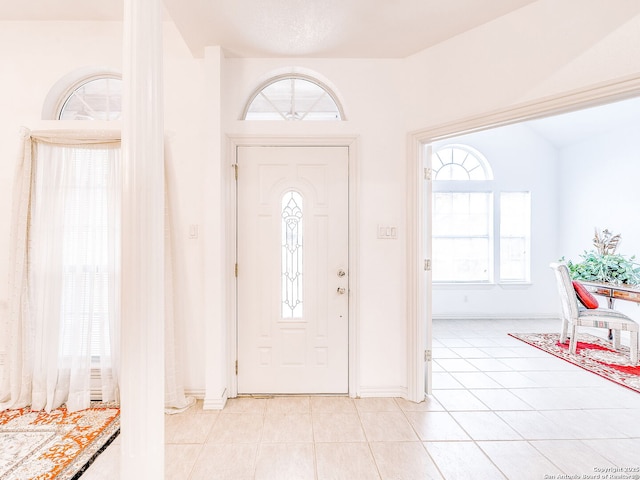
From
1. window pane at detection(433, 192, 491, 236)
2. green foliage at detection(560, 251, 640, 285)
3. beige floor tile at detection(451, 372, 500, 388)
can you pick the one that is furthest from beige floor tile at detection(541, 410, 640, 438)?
window pane at detection(433, 192, 491, 236)

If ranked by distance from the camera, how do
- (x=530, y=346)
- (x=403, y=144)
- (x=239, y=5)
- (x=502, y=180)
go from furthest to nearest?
(x=502, y=180), (x=530, y=346), (x=403, y=144), (x=239, y=5)

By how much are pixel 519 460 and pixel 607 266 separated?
3.38m

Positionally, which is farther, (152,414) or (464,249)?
(464,249)

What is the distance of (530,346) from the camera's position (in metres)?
4.08

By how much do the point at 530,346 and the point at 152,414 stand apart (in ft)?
14.3

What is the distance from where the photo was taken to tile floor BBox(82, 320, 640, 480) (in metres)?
1.90

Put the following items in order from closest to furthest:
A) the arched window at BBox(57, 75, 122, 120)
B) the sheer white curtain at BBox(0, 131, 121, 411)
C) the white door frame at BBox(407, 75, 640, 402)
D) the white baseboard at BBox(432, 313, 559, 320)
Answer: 1. the sheer white curtain at BBox(0, 131, 121, 411)
2. the white door frame at BBox(407, 75, 640, 402)
3. the arched window at BBox(57, 75, 122, 120)
4. the white baseboard at BBox(432, 313, 559, 320)

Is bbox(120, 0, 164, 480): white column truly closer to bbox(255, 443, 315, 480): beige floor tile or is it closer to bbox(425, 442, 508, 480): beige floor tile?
bbox(255, 443, 315, 480): beige floor tile

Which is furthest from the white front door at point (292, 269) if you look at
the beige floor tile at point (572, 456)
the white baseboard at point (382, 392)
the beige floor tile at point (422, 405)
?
the beige floor tile at point (572, 456)

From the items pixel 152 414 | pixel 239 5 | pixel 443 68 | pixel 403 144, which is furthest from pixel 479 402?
pixel 239 5

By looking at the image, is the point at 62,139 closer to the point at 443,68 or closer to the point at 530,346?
the point at 443,68

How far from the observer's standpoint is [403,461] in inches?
77.7

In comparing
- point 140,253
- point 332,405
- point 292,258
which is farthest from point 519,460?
point 140,253

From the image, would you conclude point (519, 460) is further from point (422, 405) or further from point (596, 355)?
point (596, 355)
